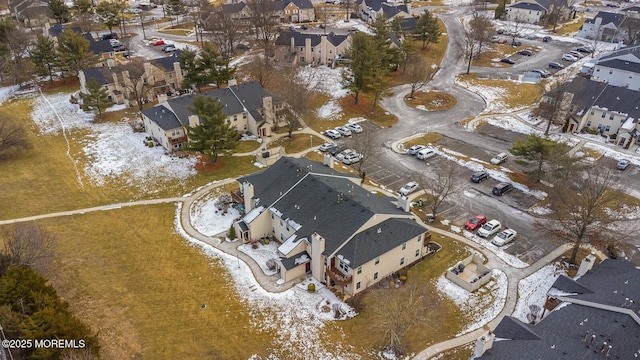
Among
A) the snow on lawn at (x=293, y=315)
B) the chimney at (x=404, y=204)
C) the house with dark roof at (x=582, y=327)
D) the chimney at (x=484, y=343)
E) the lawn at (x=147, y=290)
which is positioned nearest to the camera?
the house with dark roof at (x=582, y=327)

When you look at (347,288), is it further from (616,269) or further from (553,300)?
(616,269)

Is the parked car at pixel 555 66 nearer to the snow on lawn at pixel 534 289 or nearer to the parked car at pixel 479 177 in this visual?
the parked car at pixel 479 177

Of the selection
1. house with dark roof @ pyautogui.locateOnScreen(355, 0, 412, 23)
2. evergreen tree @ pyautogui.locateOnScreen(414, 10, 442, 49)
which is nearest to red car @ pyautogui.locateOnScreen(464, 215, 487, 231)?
evergreen tree @ pyautogui.locateOnScreen(414, 10, 442, 49)

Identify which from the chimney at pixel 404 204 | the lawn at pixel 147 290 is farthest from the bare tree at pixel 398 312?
the lawn at pixel 147 290

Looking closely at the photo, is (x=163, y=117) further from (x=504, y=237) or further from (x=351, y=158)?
(x=504, y=237)

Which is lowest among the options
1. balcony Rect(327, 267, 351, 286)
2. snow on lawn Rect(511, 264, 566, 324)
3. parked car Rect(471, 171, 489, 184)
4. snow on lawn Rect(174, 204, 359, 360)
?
snow on lawn Rect(174, 204, 359, 360)

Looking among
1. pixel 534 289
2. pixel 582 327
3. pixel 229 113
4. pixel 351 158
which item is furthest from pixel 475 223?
pixel 229 113

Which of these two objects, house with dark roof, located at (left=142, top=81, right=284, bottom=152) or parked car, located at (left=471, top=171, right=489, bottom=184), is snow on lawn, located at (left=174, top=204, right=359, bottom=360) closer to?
parked car, located at (left=471, top=171, right=489, bottom=184)
